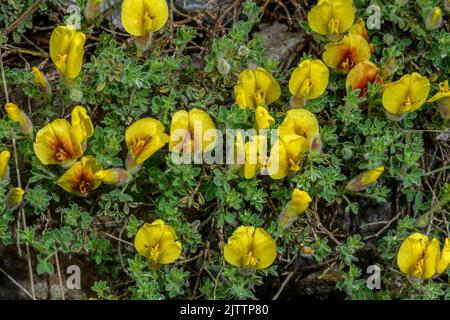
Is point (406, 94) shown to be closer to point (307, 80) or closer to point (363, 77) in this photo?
point (363, 77)

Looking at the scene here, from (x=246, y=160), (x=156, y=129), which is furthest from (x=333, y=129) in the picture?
(x=156, y=129)

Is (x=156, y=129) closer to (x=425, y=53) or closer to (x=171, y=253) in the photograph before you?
(x=171, y=253)

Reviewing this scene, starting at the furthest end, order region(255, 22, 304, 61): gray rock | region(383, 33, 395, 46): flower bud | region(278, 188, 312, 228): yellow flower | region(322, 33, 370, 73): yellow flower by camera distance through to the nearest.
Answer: region(255, 22, 304, 61): gray rock, region(383, 33, 395, 46): flower bud, region(322, 33, 370, 73): yellow flower, region(278, 188, 312, 228): yellow flower

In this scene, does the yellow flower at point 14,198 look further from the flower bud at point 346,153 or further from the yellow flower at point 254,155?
the flower bud at point 346,153

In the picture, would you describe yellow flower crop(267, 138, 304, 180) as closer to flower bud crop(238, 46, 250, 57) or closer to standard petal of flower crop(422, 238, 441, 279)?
flower bud crop(238, 46, 250, 57)

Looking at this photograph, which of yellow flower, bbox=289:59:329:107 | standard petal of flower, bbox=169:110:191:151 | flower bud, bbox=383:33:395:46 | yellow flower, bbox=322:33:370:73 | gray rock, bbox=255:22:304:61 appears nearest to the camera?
standard petal of flower, bbox=169:110:191:151

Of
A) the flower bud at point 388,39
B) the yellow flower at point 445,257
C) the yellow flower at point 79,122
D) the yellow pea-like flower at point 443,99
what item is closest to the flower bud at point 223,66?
the yellow flower at point 79,122

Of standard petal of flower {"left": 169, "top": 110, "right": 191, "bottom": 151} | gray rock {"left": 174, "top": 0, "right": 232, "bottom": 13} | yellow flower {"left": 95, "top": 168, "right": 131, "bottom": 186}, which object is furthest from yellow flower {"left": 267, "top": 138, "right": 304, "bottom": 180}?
gray rock {"left": 174, "top": 0, "right": 232, "bottom": 13}
